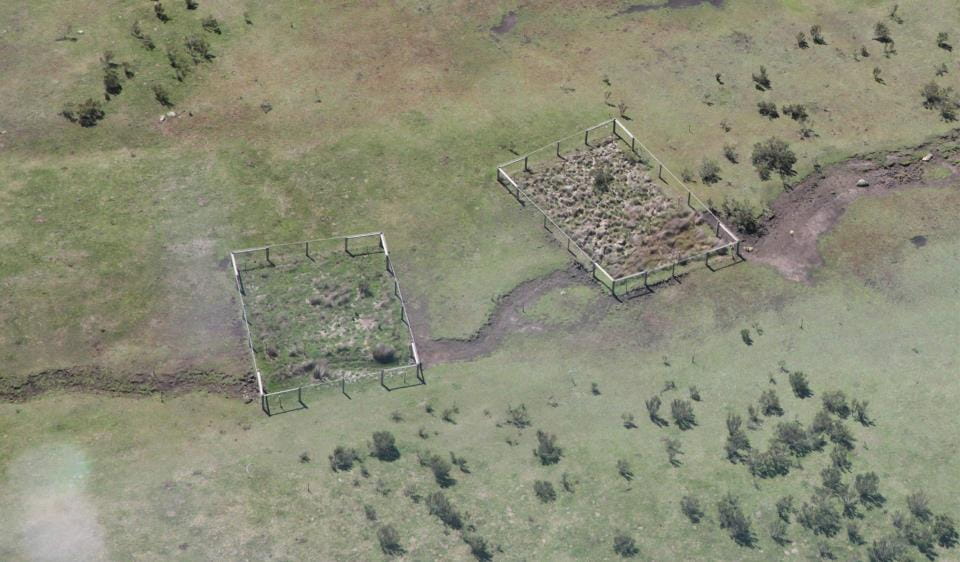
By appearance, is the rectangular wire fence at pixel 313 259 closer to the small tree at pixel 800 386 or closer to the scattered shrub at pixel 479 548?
the scattered shrub at pixel 479 548

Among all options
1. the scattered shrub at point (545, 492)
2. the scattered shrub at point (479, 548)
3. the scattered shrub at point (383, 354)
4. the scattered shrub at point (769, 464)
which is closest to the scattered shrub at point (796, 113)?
the scattered shrub at point (769, 464)

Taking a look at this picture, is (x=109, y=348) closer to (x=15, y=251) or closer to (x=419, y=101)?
(x=15, y=251)

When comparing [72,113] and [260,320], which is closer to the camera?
[260,320]

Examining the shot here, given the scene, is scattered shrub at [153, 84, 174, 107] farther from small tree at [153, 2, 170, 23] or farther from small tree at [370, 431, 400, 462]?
small tree at [370, 431, 400, 462]

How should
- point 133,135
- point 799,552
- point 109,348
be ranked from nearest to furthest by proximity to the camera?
point 799,552 < point 109,348 < point 133,135

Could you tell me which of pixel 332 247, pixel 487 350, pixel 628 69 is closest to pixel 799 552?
pixel 487 350

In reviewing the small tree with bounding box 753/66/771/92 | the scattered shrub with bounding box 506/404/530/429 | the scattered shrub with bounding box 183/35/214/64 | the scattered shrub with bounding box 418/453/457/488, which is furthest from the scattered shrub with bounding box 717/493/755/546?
the scattered shrub with bounding box 183/35/214/64

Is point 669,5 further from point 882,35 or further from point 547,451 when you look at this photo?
point 547,451
